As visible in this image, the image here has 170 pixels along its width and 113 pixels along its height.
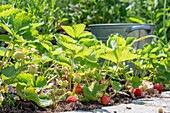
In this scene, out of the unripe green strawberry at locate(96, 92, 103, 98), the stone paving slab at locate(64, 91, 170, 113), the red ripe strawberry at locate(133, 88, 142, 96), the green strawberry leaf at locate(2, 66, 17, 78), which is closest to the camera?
the green strawberry leaf at locate(2, 66, 17, 78)

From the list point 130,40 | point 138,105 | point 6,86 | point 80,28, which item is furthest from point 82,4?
point 6,86

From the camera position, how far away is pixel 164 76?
5.83 ft

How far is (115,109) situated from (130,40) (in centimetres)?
62

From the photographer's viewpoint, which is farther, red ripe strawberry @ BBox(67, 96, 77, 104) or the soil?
red ripe strawberry @ BBox(67, 96, 77, 104)

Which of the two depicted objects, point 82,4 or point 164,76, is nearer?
point 164,76

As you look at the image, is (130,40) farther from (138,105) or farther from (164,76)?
(138,105)

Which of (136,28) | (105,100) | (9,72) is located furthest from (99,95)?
(136,28)

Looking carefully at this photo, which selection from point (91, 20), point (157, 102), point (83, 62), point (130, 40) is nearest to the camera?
point (83, 62)

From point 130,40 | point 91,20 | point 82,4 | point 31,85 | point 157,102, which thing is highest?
point 82,4

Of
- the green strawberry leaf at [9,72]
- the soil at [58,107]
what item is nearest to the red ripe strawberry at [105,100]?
the soil at [58,107]

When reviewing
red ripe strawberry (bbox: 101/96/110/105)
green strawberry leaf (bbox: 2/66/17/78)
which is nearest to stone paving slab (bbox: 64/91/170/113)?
red ripe strawberry (bbox: 101/96/110/105)

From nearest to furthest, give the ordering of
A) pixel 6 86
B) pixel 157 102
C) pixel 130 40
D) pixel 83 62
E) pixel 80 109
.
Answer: pixel 6 86 → pixel 80 109 → pixel 83 62 → pixel 157 102 → pixel 130 40

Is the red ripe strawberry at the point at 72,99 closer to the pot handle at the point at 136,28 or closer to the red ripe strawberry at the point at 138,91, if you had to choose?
the red ripe strawberry at the point at 138,91

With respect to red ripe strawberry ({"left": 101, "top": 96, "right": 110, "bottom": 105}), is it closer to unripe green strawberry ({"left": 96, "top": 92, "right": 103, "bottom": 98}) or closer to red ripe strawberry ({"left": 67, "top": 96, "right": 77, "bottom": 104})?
unripe green strawberry ({"left": 96, "top": 92, "right": 103, "bottom": 98})
